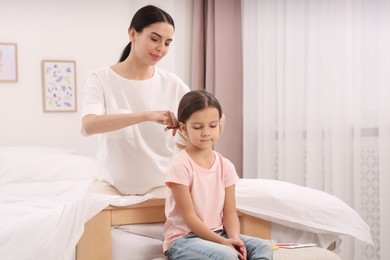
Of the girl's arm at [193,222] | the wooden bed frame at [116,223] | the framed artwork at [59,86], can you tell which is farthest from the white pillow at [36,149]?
the girl's arm at [193,222]

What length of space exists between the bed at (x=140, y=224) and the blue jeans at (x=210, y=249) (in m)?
0.09

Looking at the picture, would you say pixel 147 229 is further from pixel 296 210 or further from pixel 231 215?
pixel 296 210

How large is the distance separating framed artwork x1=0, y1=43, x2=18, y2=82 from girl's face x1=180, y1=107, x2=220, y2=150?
2.36m

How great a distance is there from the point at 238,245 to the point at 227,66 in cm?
247

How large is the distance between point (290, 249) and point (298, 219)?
142 millimetres

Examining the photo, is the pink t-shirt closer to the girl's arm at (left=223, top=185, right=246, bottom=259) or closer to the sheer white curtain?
the girl's arm at (left=223, top=185, right=246, bottom=259)

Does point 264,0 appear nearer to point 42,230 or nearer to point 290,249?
point 290,249

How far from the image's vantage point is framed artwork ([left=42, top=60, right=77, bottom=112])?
12.6 feet

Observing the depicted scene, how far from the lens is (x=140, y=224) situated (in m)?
1.88

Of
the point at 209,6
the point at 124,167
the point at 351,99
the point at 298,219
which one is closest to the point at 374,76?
the point at 351,99

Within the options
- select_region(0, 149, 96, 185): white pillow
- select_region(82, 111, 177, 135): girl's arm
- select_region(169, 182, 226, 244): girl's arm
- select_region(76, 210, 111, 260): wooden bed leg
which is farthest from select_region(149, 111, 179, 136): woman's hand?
select_region(0, 149, 96, 185): white pillow

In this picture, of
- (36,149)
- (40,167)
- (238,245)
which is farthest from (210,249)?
(36,149)

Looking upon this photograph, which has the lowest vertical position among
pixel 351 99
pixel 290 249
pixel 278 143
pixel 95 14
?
pixel 290 249

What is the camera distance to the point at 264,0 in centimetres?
382
